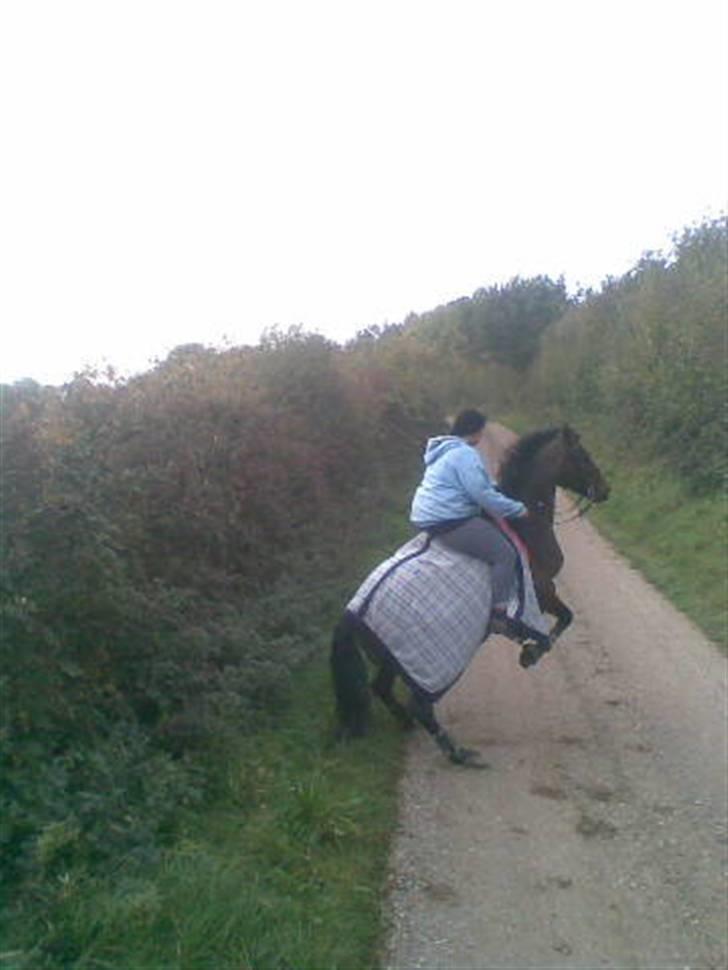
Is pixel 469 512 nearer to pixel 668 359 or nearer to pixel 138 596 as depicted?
pixel 138 596

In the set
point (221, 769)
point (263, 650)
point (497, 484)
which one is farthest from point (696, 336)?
point (221, 769)

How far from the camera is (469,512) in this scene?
891 centimetres

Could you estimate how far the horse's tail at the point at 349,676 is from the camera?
848 cm

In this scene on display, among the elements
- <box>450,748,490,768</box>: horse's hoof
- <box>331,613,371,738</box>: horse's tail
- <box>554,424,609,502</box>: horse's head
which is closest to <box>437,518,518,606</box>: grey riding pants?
<box>331,613,371,738</box>: horse's tail

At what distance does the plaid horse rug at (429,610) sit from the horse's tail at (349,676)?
158mm

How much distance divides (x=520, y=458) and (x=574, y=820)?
11.5 ft

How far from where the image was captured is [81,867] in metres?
5.30

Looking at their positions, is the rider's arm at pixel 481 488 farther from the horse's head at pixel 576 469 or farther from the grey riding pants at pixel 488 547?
the horse's head at pixel 576 469

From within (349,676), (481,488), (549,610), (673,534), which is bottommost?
(673,534)

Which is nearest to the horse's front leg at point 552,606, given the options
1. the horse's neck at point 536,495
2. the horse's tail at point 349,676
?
the horse's neck at point 536,495

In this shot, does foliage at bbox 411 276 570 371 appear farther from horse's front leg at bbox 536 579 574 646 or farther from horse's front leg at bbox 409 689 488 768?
horse's front leg at bbox 409 689 488 768

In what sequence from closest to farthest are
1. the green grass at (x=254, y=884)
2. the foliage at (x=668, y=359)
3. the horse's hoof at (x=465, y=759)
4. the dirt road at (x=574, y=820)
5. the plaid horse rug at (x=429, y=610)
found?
the green grass at (x=254, y=884) → the dirt road at (x=574, y=820) → the horse's hoof at (x=465, y=759) → the plaid horse rug at (x=429, y=610) → the foliage at (x=668, y=359)

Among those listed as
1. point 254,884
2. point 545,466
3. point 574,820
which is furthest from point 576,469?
point 254,884

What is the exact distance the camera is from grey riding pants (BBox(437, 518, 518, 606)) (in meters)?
8.80
